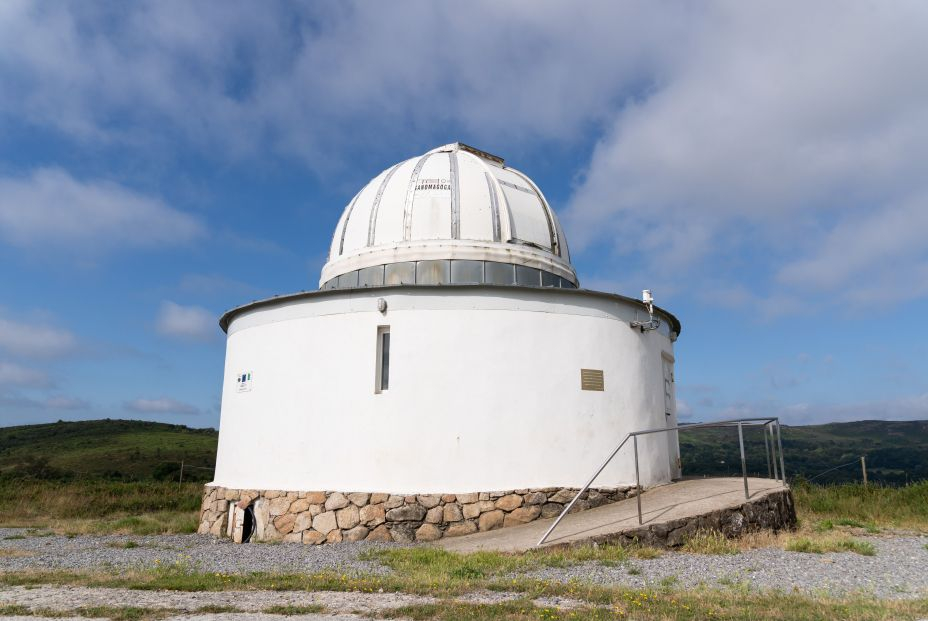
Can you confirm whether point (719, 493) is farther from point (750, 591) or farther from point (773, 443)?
point (750, 591)

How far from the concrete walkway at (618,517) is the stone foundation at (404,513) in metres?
0.19

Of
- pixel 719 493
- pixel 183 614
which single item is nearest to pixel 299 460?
pixel 183 614

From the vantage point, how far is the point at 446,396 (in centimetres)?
997

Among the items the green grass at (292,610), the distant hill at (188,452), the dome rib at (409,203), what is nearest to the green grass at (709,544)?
the distant hill at (188,452)

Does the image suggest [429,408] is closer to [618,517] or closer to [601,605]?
[618,517]

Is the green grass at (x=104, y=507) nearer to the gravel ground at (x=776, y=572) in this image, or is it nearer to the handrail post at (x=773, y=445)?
A: the gravel ground at (x=776, y=572)

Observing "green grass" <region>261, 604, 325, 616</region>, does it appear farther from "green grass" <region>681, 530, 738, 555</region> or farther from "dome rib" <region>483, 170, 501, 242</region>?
"dome rib" <region>483, 170, 501, 242</region>

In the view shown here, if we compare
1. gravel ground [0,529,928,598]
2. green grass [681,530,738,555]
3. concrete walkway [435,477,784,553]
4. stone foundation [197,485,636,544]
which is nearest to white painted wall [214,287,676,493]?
stone foundation [197,485,636,544]

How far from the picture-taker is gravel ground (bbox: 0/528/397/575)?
25.1ft

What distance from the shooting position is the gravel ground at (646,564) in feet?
20.3

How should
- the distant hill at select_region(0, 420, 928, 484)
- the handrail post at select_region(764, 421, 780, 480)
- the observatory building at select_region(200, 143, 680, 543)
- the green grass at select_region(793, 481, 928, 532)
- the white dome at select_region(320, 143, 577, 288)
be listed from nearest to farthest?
1. the observatory building at select_region(200, 143, 680, 543)
2. the handrail post at select_region(764, 421, 780, 480)
3. the green grass at select_region(793, 481, 928, 532)
4. the white dome at select_region(320, 143, 577, 288)
5. the distant hill at select_region(0, 420, 928, 484)

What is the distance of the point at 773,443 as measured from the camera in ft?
35.6

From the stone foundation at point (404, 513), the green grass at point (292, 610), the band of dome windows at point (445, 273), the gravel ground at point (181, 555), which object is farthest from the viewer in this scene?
the band of dome windows at point (445, 273)

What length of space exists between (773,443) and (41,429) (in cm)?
4944
